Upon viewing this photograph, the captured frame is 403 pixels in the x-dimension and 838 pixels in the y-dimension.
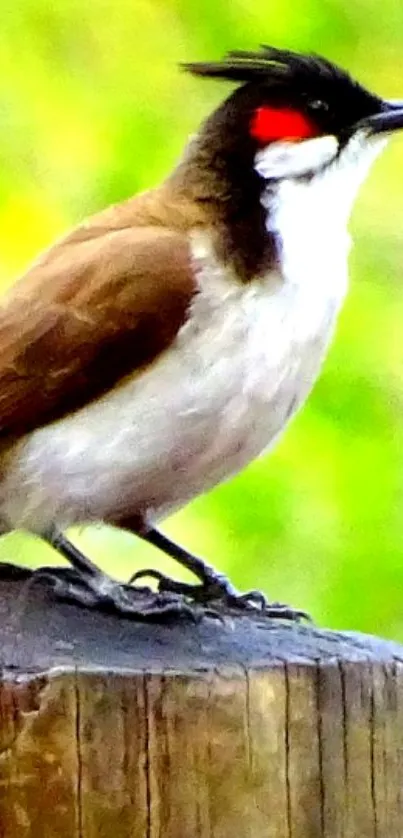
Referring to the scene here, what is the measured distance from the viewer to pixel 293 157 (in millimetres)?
2807

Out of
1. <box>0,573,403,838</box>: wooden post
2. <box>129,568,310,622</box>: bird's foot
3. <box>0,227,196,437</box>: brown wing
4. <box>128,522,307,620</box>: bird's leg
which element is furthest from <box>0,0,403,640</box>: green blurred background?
<box>0,573,403,838</box>: wooden post

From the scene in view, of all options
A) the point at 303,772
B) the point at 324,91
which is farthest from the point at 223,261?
the point at 303,772

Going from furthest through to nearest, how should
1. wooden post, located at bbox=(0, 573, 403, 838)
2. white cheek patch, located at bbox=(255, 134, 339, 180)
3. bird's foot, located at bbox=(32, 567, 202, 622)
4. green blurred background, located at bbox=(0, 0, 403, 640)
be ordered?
green blurred background, located at bbox=(0, 0, 403, 640) < white cheek patch, located at bbox=(255, 134, 339, 180) < bird's foot, located at bbox=(32, 567, 202, 622) < wooden post, located at bbox=(0, 573, 403, 838)

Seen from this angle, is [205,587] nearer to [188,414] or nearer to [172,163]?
[188,414]

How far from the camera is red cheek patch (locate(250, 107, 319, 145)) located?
285 centimetres

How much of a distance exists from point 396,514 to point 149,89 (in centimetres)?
99

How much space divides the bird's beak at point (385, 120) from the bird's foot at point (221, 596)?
27.3 inches

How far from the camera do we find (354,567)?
3654 mm

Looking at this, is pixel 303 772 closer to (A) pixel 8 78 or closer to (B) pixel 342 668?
(B) pixel 342 668

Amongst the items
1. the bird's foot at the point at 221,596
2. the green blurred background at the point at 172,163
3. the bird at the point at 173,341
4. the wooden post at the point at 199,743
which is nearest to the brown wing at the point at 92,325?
the bird at the point at 173,341

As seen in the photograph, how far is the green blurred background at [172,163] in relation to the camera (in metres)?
3.62

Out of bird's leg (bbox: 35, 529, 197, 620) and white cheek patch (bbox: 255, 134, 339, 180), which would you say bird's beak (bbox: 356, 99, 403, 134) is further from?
bird's leg (bbox: 35, 529, 197, 620)

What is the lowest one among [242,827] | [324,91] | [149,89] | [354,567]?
[242,827]

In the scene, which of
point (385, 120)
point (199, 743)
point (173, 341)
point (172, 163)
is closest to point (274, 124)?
point (385, 120)
